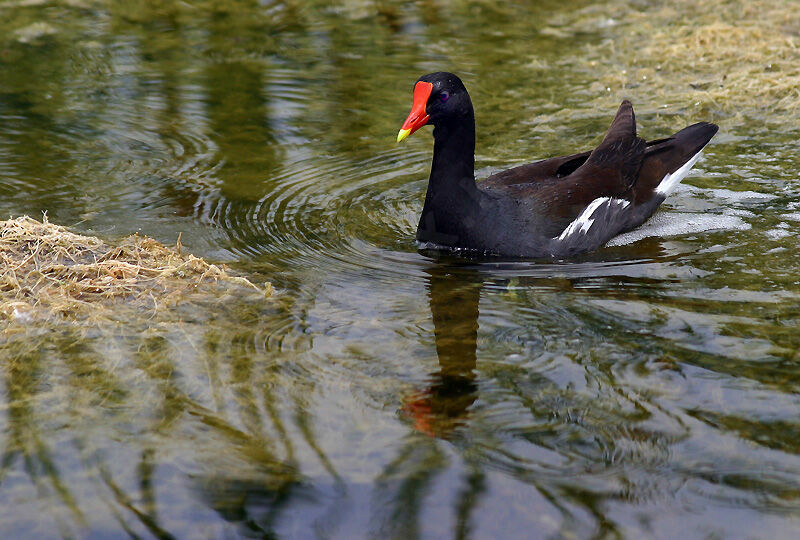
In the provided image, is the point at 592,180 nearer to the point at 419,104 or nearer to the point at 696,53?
the point at 419,104

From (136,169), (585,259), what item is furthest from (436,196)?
(136,169)

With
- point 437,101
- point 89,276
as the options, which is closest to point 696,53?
point 437,101

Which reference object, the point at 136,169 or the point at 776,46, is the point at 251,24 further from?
the point at 776,46

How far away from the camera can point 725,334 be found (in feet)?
13.9

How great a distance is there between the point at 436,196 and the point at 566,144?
1.89 metres

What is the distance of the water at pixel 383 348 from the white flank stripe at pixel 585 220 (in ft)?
0.54

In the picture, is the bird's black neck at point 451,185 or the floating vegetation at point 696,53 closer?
the bird's black neck at point 451,185

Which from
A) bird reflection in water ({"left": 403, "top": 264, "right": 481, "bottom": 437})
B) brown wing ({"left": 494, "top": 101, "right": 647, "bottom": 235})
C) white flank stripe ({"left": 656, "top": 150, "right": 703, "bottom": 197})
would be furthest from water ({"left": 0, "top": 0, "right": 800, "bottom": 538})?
brown wing ({"left": 494, "top": 101, "right": 647, "bottom": 235})

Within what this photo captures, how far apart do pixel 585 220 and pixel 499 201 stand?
19.8 inches

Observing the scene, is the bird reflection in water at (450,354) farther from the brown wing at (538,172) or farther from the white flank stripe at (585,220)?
the brown wing at (538,172)

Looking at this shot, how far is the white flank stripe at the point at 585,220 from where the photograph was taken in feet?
18.1

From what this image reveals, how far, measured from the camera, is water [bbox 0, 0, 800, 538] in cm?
320

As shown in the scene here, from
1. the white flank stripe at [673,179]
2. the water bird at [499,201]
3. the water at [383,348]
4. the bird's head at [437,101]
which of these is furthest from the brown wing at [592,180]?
the bird's head at [437,101]

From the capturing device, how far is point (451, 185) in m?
5.50
